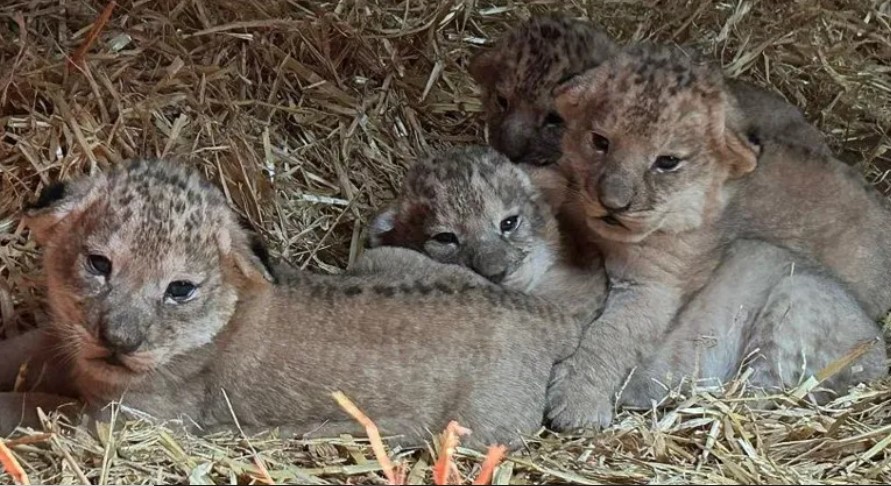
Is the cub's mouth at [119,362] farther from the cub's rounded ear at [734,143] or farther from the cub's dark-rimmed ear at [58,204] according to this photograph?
the cub's rounded ear at [734,143]

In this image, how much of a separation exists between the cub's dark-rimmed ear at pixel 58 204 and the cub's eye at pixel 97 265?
23 cm

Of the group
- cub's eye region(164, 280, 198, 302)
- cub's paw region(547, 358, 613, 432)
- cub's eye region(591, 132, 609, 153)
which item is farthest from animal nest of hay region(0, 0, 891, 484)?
cub's eye region(591, 132, 609, 153)

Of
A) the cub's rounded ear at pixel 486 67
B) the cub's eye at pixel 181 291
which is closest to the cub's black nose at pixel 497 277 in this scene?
the cub's rounded ear at pixel 486 67

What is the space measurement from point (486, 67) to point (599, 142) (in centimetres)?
111

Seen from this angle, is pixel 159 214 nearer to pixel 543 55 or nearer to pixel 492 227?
pixel 492 227

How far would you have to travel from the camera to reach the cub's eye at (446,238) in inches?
200

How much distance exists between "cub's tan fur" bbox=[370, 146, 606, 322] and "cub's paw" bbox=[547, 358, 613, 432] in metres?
Answer: 0.42

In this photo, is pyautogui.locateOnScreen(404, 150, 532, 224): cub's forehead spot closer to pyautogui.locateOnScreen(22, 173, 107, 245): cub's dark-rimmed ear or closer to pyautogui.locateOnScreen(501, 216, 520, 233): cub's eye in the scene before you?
pyautogui.locateOnScreen(501, 216, 520, 233): cub's eye

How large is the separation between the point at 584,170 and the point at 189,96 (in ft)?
7.22

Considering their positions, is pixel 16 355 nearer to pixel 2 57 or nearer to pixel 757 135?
pixel 2 57

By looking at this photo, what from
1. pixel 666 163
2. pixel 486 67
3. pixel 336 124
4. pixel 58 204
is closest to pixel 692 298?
pixel 666 163

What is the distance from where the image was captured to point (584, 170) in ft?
16.2

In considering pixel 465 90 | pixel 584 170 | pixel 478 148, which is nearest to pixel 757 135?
pixel 584 170

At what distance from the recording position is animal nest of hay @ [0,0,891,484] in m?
4.18
